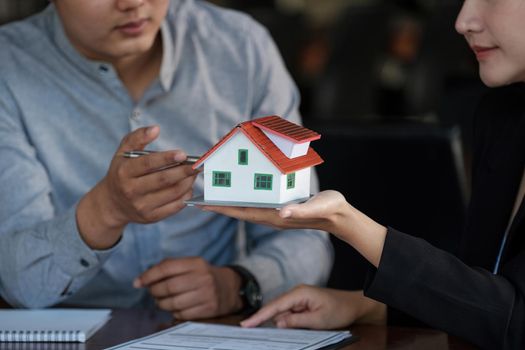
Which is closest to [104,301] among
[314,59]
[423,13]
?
[314,59]

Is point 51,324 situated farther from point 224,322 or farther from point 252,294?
point 252,294

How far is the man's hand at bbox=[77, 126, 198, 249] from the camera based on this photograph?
1426 mm

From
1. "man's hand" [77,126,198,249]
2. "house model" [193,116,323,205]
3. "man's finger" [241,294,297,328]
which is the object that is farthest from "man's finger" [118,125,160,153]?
"man's finger" [241,294,297,328]

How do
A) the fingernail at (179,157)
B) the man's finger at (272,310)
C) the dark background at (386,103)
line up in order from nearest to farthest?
the fingernail at (179,157), the man's finger at (272,310), the dark background at (386,103)

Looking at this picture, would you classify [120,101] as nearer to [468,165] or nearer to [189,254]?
[189,254]

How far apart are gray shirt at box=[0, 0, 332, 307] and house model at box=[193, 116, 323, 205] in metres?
0.47

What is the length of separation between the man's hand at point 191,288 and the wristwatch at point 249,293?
0.01 meters

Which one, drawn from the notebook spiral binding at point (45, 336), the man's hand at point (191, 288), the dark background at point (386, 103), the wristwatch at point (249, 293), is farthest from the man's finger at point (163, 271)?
the dark background at point (386, 103)

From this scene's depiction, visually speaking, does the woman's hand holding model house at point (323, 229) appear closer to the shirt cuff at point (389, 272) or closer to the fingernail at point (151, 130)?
the shirt cuff at point (389, 272)

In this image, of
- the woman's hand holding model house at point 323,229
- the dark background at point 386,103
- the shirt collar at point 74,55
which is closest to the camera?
the woman's hand holding model house at point 323,229

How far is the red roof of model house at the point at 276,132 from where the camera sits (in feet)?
4.32

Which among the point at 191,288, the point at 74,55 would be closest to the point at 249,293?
the point at 191,288

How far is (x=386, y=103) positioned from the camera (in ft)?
17.7

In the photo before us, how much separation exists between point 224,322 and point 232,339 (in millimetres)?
172
